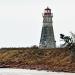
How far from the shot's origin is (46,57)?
142 metres

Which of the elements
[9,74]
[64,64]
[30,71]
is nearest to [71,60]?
[64,64]

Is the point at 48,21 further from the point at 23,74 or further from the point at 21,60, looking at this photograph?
the point at 23,74

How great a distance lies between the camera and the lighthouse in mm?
156000

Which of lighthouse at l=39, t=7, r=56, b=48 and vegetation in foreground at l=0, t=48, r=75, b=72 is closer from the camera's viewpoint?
vegetation in foreground at l=0, t=48, r=75, b=72

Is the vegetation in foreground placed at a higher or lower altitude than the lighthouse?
lower

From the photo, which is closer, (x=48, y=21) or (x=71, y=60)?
(x=71, y=60)

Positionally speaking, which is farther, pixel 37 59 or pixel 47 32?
pixel 47 32

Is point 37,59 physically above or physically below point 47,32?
below

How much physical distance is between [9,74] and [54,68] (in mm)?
13493

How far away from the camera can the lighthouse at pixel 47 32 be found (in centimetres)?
15600

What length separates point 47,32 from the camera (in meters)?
157

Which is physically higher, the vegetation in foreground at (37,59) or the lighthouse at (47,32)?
the lighthouse at (47,32)

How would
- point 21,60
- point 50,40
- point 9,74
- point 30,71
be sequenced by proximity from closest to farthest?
point 9,74
point 30,71
point 21,60
point 50,40

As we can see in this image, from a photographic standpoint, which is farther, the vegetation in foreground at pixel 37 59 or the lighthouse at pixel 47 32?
the lighthouse at pixel 47 32
